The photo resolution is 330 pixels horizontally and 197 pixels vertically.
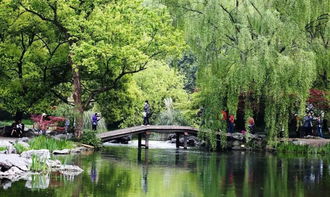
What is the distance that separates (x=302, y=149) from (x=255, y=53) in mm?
8388

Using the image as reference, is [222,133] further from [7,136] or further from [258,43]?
[7,136]

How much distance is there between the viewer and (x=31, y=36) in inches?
1004

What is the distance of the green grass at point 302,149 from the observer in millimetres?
24531

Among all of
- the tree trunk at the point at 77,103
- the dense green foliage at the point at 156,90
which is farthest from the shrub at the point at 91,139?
the dense green foliage at the point at 156,90

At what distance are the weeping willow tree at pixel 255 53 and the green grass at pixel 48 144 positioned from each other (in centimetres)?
581

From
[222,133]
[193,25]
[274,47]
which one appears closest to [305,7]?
[274,47]

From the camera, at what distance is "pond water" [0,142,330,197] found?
12281 mm

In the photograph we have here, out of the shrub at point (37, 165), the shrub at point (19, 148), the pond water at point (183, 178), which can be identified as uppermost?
the shrub at point (19, 148)

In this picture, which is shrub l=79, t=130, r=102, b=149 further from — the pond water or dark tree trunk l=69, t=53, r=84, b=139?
the pond water

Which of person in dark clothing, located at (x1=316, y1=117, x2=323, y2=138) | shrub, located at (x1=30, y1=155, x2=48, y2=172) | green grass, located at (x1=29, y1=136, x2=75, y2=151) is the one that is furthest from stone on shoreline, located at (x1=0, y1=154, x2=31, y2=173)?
person in dark clothing, located at (x1=316, y1=117, x2=323, y2=138)

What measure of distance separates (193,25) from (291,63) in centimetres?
384

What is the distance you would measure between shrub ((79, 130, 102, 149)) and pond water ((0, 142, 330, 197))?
3.01 meters

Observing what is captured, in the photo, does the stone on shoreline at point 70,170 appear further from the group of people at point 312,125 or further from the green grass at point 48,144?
the group of people at point 312,125

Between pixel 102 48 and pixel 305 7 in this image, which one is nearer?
pixel 305 7
